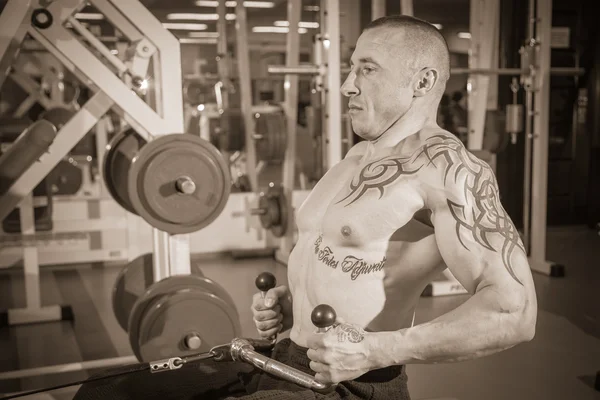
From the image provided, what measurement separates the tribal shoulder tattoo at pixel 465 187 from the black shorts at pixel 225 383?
0.93 feet

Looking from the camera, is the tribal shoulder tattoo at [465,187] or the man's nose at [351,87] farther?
the man's nose at [351,87]

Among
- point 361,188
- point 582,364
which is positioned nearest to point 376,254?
point 361,188

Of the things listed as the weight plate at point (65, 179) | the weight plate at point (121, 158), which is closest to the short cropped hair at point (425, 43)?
the weight plate at point (121, 158)

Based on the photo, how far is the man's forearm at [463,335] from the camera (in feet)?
2.77

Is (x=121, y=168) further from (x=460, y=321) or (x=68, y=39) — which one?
(x=460, y=321)

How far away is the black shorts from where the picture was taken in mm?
1021

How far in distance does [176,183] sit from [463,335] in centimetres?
134

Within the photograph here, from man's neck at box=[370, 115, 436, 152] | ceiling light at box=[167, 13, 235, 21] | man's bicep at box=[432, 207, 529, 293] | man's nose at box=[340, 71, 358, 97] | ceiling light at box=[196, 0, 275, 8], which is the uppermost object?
ceiling light at box=[167, 13, 235, 21]

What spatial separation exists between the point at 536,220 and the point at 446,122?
1.18 meters

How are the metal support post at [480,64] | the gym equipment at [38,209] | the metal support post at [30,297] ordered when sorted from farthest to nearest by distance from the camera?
the metal support post at [480,64] → the gym equipment at [38,209] → the metal support post at [30,297]

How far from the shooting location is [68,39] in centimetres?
208

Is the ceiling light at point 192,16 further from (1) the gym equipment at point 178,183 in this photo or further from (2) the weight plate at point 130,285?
(1) the gym equipment at point 178,183

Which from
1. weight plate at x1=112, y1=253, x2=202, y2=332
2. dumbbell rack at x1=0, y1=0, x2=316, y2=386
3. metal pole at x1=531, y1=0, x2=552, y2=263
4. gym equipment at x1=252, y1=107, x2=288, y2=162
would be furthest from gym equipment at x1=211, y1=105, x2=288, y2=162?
dumbbell rack at x1=0, y1=0, x2=316, y2=386

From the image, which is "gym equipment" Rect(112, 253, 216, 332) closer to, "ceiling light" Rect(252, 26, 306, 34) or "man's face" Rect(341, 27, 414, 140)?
"man's face" Rect(341, 27, 414, 140)
